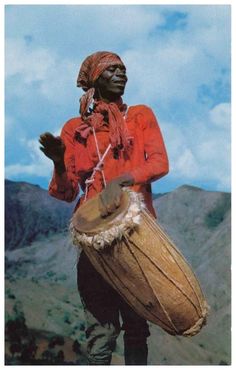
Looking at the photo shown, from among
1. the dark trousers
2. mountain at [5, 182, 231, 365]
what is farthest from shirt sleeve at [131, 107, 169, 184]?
mountain at [5, 182, 231, 365]

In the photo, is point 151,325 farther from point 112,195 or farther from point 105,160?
point 112,195

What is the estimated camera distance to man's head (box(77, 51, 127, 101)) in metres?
3.44

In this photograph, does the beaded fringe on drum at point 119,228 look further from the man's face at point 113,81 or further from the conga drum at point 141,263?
the man's face at point 113,81

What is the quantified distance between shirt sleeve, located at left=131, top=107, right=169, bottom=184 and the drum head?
0.16m

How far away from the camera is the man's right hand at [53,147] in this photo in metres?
3.21

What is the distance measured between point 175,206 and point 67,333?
3.18ft

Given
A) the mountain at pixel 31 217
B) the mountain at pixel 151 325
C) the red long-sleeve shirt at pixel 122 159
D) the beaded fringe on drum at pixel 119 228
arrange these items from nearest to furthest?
the beaded fringe on drum at pixel 119 228 < the red long-sleeve shirt at pixel 122 159 < the mountain at pixel 151 325 < the mountain at pixel 31 217

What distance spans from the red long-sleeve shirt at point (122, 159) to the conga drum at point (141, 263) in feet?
0.56

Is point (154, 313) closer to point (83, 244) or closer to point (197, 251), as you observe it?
point (83, 244)

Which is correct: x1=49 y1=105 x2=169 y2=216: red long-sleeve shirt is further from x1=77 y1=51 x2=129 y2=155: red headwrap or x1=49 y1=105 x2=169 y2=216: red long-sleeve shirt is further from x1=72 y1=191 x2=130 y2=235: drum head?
x1=72 y1=191 x2=130 y2=235: drum head

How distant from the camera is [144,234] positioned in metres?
3.14

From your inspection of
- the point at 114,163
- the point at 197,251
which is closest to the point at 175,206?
the point at 197,251

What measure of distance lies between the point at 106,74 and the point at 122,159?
14.1 inches

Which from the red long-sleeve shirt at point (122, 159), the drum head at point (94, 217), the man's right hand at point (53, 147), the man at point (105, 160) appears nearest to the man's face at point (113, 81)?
the man at point (105, 160)
